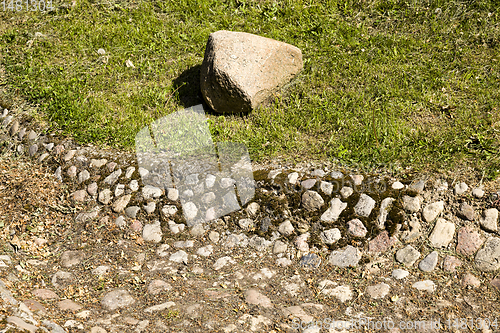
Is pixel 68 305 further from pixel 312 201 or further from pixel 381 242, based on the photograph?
pixel 381 242

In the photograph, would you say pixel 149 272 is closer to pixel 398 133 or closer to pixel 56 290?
pixel 56 290

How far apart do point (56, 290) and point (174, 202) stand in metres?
1.26

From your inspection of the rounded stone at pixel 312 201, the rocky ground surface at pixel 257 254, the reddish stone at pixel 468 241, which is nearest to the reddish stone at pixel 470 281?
the rocky ground surface at pixel 257 254

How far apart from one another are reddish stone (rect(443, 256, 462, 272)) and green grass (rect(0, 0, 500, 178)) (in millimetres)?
827

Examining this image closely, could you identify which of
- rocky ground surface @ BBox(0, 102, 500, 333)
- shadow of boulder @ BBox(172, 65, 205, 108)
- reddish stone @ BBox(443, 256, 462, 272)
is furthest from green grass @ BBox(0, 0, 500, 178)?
reddish stone @ BBox(443, 256, 462, 272)

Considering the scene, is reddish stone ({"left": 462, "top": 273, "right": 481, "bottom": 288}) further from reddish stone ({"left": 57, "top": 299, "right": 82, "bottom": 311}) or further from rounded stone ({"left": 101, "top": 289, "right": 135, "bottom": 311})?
reddish stone ({"left": 57, "top": 299, "right": 82, "bottom": 311})

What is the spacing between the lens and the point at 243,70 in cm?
436

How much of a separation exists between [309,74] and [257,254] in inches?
92.5

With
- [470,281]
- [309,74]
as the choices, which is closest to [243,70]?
[309,74]

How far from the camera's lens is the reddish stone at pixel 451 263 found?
3252 millimetres

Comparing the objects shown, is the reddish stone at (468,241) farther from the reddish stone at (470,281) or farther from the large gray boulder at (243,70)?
the large gray boulder at (243,70)

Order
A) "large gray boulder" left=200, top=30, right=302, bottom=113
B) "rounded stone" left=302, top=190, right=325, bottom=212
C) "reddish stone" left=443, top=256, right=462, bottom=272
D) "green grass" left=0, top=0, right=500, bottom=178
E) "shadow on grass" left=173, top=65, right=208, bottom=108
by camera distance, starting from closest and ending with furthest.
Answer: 1. "reddish stone" left=443, top=256, right=462, bottom=272
2. "rounded stone" left=302, top=190, right=325, bottom=212
3. "green grass" left=0, top=0, right=500, bottom=178
4. "large gray boulder" left=200, top=30, right=302, bottom=113
5. "shadow on grass" left=173, top=65, right=208, bottom=108

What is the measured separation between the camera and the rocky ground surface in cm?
295

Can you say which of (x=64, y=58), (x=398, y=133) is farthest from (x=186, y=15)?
(x=398, y=133)
